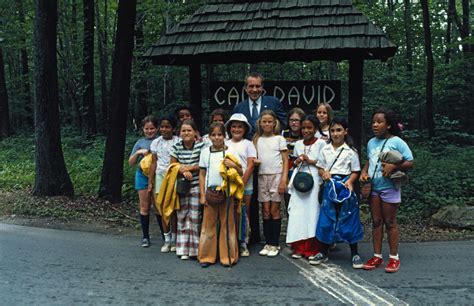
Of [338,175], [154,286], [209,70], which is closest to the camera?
[154,286]

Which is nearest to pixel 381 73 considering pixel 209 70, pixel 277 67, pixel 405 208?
pixel 277 67

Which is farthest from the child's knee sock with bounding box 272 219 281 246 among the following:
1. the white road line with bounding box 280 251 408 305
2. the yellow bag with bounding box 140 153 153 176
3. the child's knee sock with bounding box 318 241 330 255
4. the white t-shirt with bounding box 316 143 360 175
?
the yellow bag with bounding box 140 153 153 176

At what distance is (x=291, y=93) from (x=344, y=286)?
3.55 m

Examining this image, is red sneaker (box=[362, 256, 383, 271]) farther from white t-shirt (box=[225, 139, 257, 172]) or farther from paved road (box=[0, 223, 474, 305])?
white t-shirt (box=[225, 139, 257, 172])

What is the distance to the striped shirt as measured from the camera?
5477 mm

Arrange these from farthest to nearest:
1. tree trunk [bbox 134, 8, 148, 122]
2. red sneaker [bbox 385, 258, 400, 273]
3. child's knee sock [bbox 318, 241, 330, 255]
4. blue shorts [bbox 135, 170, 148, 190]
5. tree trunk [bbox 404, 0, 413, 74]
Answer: tree trunk [bbox 134, 8, 148, 122] → tree trunk [bbox 404, 0, 413, 74] → blue shorts [bbox 135, 170, 148, 190] → child's knee sock [bbox 318, 241, 330, 255] → red sneaker [bbox 385, 258, 400, 273]

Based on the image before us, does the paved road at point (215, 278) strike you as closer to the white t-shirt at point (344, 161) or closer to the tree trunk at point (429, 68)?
the white t-shirt at point (344, 161)

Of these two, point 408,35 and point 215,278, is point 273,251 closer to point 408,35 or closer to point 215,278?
point 215,278

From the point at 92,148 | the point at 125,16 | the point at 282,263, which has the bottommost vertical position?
the point at 282,263

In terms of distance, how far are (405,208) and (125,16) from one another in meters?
6.54

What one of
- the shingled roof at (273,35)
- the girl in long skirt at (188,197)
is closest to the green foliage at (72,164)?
the shingled roof at (273,35)

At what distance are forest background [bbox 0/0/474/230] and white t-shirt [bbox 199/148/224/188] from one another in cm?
340

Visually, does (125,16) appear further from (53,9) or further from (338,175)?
(338,175)

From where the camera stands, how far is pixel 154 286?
443cm
